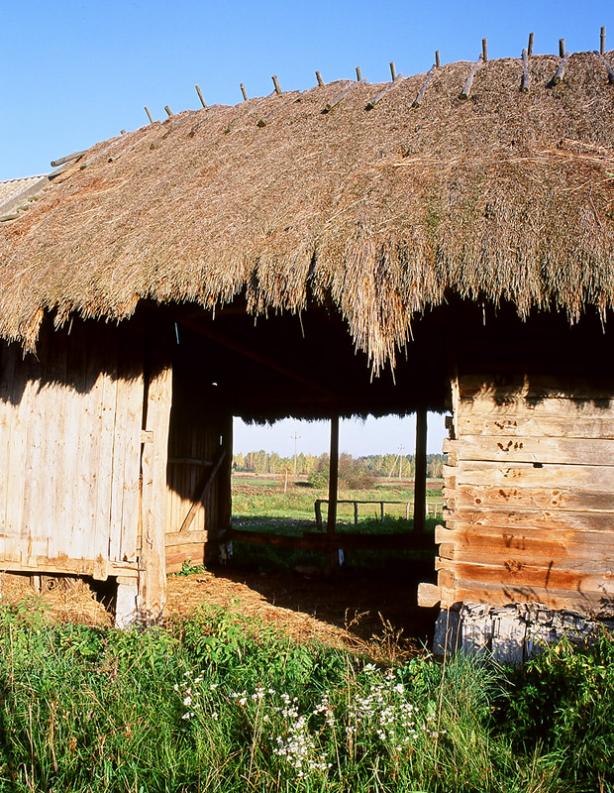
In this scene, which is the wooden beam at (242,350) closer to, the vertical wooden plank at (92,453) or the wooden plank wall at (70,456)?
the wooden plank wall at (70,456)

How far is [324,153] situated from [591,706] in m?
4.81

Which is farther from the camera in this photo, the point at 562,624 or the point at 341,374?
the point at 341,374

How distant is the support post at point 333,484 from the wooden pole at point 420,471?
42.5 inches

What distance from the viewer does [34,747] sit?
10.7ft

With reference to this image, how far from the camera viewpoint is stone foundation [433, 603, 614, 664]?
163 inches

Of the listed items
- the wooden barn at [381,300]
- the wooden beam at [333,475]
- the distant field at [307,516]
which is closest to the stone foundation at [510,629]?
the wooden barn at [381,300]

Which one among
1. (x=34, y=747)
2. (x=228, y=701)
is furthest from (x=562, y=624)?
(x=34, y=747)

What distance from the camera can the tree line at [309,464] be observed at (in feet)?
126

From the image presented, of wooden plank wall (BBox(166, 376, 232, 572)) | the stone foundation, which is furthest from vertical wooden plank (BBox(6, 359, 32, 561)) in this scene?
the stone foundation

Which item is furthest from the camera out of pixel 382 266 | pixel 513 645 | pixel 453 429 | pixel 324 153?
pixel 324 153

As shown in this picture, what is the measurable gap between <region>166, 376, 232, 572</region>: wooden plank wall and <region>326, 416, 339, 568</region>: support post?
60.3 inches

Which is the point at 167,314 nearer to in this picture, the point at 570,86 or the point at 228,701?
the point at 228,701

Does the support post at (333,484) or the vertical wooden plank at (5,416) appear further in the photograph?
the support post at (333,484)

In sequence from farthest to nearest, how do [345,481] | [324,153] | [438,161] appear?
[345,481] → [324,153] → [438,161]
